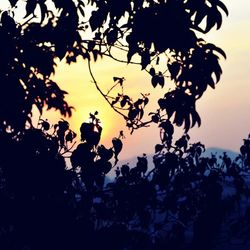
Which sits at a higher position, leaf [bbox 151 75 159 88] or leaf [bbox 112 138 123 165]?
leaf [bbox 151 75 159 88]

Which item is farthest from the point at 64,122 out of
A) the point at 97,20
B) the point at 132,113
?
the point at 97,20

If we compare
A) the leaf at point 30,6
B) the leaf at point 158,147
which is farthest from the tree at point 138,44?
the leaf at point 158,147

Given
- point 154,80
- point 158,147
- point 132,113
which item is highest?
point 158,147

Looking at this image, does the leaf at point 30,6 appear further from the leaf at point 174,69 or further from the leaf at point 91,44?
the leaf at point 91,44

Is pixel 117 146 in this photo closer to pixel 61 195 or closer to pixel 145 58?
pixel 61 195

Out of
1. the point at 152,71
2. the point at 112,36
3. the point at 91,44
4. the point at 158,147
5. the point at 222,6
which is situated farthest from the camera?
the point at 158,147

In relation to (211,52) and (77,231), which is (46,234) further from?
(211,52)

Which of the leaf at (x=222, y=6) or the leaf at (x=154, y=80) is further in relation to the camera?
the leaf at (x=154, y=80)

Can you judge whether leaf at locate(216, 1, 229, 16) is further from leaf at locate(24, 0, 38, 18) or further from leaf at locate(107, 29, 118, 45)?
leaf at locate(107, 29, 118, 45)

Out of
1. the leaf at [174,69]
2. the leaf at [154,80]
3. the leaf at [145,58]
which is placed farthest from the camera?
the leaf at [154,80]

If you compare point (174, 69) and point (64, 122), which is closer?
point (174, 69)

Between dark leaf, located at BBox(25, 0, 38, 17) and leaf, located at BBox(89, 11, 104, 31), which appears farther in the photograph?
leaf, located at BBox(89, 11, 104, 31)

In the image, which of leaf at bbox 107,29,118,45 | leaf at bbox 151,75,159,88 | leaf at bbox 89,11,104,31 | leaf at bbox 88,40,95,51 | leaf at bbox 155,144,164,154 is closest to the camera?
leaf at bbox 89,11,104,31

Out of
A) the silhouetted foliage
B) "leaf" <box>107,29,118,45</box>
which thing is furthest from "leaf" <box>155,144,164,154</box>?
"leaf" <box>107,29,118,45</box>
